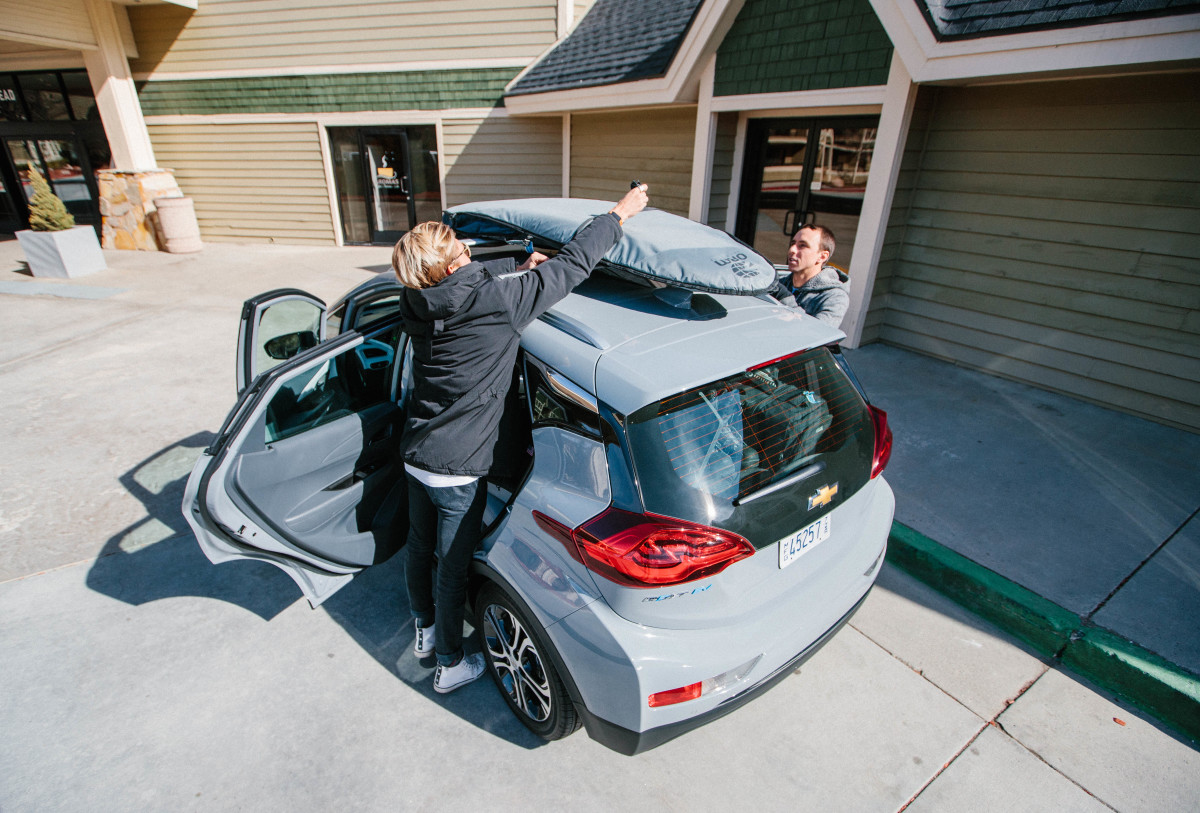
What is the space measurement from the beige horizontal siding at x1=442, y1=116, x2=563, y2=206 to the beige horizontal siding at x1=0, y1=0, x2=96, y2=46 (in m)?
6.80

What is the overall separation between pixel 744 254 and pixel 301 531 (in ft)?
7.44

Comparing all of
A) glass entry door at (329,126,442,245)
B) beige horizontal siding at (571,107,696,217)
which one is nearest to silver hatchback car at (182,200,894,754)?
beige horizontal siding at (571,107,696,217)

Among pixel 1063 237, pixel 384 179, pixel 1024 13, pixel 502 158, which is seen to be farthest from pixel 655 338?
pixel 384 179

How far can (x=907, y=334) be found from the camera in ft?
20.6

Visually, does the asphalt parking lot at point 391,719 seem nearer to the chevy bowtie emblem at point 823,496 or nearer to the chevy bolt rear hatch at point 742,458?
the chevy bolt rear hatch at point 742,458

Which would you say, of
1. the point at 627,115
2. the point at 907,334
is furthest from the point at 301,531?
the point at 627,115

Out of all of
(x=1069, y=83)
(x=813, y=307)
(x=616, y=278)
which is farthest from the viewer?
(x=1069, y=83)

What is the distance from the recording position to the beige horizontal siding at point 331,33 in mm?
10438

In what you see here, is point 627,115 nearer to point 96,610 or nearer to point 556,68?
point 556,68

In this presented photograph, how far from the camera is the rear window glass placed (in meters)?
1.92

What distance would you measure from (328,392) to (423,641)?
1.35 m

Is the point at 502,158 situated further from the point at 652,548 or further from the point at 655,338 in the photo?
the point at 652,548

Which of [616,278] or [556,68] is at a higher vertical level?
[556,68]

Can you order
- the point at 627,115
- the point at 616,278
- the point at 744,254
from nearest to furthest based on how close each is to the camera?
1. the point at 744,254
2. the point at 616,278
3. the point at 627,115
